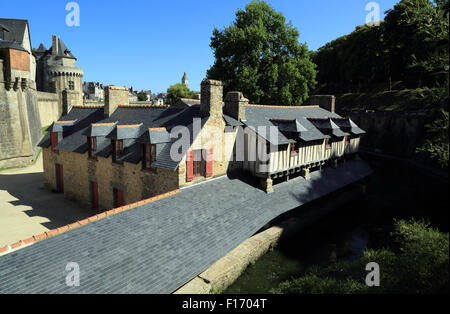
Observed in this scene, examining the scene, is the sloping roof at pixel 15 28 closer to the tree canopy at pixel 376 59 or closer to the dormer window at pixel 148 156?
the dormer window at pixel 148 156

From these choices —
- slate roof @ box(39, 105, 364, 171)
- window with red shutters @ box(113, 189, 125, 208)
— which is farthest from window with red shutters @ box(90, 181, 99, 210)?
slate roof @ box(39, 105, 364, 171)

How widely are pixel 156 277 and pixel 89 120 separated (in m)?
14.2

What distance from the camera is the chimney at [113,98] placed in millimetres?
17188

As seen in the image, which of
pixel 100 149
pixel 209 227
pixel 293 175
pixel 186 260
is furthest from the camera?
pixel 293 175

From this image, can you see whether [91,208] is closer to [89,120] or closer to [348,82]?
[89,120]

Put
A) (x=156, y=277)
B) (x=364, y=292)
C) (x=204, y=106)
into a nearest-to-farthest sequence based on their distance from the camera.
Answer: (x=364, y=292) → (x=156, y=277) → (x=204, y=106)

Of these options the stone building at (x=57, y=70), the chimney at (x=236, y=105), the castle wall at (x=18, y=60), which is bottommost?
the chimney at (x=236, y=105)

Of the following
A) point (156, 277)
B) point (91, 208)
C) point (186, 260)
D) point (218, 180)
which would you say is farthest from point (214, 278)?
point (91, 208)

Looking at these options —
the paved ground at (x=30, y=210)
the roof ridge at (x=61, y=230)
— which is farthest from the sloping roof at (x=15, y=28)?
the roof ridge at (x=61, y=230)

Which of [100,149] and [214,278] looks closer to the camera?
[214,278]

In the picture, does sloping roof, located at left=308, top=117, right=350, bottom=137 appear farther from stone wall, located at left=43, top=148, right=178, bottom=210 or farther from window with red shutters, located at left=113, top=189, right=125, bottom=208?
window with red shutters, located at left=113, top=189, right=125, bottom=208

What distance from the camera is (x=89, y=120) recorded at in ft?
59.0

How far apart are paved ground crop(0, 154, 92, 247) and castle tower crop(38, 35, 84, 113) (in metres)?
27.6

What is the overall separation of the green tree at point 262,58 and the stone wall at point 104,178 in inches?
613
